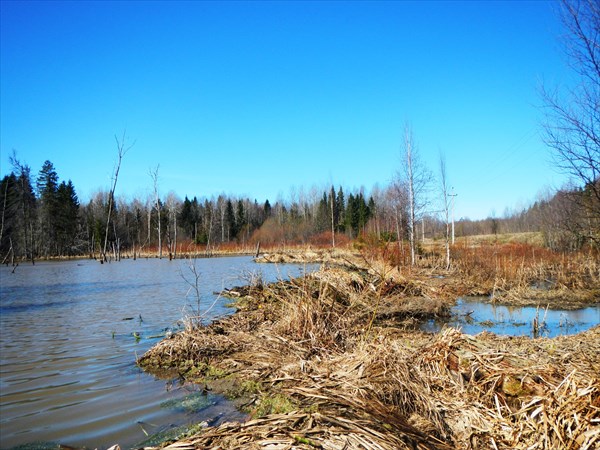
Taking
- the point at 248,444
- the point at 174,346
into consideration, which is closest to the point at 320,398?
the point at 248,444

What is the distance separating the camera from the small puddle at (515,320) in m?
8.21

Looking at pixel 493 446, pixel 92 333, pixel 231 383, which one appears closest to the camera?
pixel 493 446

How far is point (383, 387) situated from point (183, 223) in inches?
2757

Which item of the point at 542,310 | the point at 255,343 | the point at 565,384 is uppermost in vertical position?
the point at 565,384

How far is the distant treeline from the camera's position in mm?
26125

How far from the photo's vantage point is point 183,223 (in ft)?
228

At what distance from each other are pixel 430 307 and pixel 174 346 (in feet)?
22.2

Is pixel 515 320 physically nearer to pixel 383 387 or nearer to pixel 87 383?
pixel 383 387

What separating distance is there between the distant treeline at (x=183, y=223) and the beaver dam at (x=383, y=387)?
10.4 meters

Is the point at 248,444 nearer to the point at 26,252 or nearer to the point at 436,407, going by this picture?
the point at 436,407

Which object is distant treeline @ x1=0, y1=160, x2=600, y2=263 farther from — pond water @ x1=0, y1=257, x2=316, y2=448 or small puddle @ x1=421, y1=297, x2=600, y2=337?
pond water @ x1=0, y1=257, x2=316, y2=448

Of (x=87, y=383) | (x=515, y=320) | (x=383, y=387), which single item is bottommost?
(x=515, y=320)

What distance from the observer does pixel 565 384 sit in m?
2.81

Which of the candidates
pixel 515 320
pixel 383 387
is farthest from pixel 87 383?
pixel 515 320
